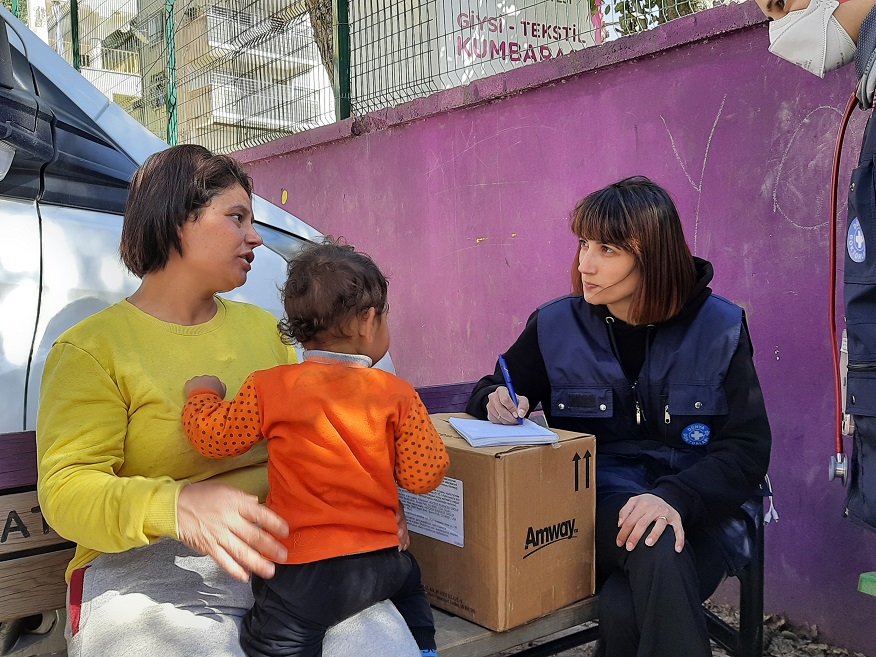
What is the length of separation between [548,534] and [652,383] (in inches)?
20.9

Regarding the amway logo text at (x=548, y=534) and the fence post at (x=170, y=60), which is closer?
the amway logo text at (x=548, y=534)

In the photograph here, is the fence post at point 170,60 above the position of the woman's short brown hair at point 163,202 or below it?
above

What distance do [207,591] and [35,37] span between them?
184 cm

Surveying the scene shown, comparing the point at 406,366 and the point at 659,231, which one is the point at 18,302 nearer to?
the point at 659,231

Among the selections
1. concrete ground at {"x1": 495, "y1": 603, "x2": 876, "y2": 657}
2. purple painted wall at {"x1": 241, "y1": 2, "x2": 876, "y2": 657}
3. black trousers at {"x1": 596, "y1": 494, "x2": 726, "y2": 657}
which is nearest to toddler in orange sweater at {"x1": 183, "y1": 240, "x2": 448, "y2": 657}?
black trousers at {"x1": 596, "y1": 494, "x2": 726, "y2": 657}

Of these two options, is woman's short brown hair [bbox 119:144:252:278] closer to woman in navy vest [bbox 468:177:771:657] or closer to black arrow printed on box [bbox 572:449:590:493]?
woman in navy vest [bbox 468:177:771:657]

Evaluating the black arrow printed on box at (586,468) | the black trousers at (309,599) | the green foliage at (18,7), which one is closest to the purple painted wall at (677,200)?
the black arrow printed on box at (586,468)

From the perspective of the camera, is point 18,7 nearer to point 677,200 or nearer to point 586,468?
point 677,200

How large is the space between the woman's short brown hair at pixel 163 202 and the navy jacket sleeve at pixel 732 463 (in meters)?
1.27

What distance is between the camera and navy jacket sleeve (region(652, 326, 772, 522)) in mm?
2014

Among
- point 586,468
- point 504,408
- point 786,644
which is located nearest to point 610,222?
point 504,408

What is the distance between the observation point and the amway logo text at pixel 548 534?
1855mm

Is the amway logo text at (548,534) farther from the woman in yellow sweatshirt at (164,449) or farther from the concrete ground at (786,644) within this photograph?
the concrete ground at (786,644)

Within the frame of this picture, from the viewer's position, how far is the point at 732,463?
2078 mm
